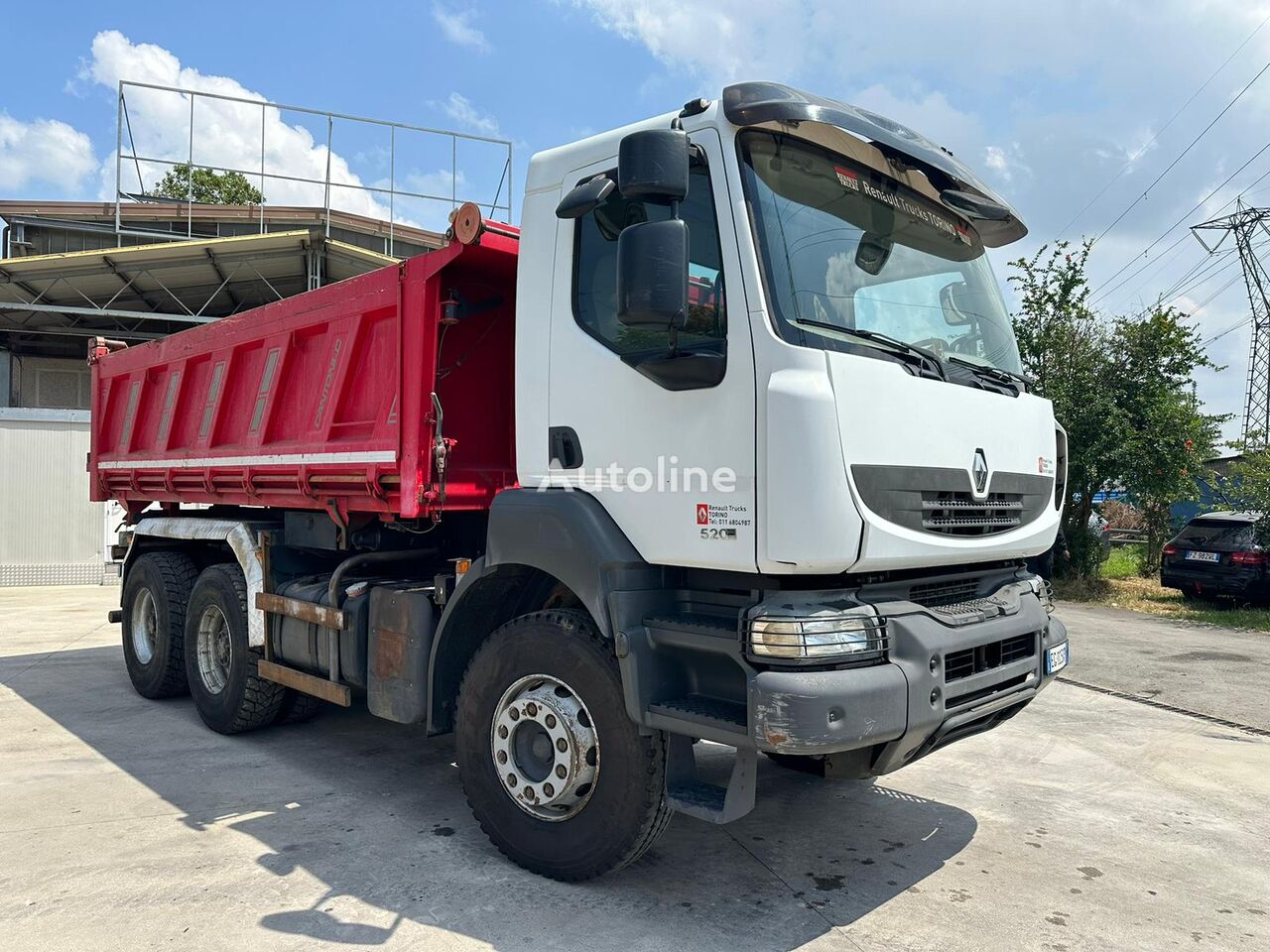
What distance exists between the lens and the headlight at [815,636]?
122 inches

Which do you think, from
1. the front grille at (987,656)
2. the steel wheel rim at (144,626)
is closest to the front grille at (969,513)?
the front grille at (987,656)

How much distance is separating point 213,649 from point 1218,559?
46.3ft

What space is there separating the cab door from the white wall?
45.2 feet

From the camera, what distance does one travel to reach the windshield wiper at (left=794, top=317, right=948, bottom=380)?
131 inches

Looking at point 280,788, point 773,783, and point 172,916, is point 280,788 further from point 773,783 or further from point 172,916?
point 773,783

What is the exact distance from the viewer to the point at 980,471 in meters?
3.77

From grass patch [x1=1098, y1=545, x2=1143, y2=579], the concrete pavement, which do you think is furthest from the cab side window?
grass patch [x1=1098, y1=545, x2=1143, y2=579]

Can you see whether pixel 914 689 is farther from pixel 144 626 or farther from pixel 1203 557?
pixel 1203 557

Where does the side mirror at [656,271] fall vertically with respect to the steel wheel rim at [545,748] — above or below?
above

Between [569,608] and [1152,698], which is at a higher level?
→ [569,608]

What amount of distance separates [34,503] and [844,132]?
15.3 m

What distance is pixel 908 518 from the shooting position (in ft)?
11.1

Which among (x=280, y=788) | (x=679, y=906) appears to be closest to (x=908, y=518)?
(x=679, y=906)

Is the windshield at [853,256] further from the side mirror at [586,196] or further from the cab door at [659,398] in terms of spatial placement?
the side mirror at [586,196]
